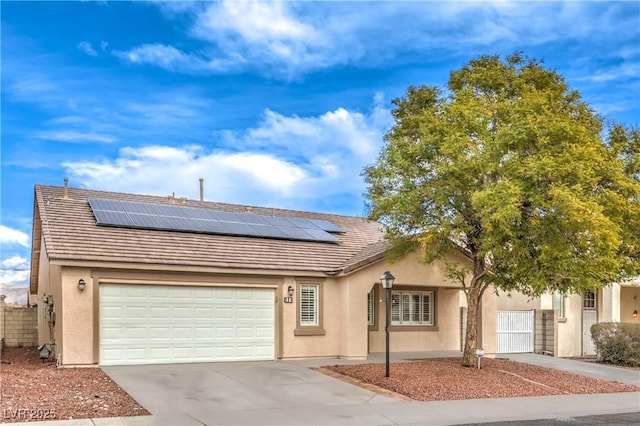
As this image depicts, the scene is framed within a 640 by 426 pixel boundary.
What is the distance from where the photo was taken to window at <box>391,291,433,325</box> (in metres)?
20.4

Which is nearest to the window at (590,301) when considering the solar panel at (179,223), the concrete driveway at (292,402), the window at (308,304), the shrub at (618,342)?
the shrub at (618,342)

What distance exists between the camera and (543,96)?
1519 cm

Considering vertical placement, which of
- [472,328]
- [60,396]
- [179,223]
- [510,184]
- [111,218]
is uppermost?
[510,184]

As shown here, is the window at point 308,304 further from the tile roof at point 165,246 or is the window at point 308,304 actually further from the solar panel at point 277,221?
the solar panel at point 277,221

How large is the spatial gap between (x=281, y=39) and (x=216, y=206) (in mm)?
8070

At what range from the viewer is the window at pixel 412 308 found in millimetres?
20375

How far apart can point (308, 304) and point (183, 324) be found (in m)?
3.70

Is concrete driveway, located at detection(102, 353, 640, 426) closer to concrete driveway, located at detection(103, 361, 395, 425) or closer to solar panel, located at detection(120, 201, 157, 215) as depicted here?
→ concrete driveway, located at detection(103, 361, 395, 425)

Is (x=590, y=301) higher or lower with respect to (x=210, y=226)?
lower

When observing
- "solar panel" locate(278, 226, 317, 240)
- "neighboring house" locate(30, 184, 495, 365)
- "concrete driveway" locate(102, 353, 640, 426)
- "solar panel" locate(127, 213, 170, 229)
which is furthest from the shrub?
"solar panel" locate(127, 213, 170, 229)

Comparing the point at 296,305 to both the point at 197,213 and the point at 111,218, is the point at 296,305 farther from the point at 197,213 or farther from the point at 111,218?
the point at 111,218

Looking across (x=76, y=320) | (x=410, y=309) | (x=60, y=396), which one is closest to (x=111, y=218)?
(x=76, y=320)

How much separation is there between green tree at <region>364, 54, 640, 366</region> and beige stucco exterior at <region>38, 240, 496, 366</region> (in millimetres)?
2064

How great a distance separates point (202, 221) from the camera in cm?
1922
